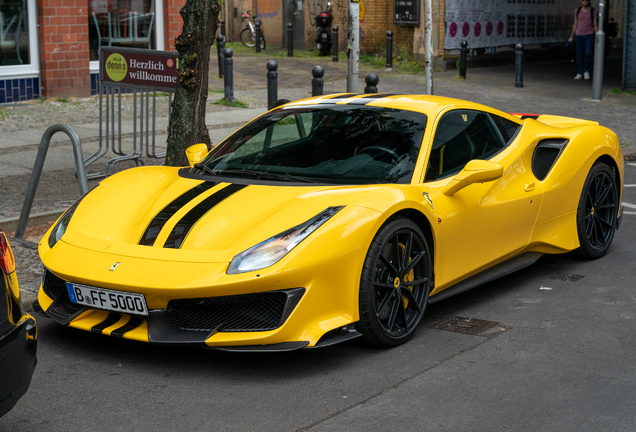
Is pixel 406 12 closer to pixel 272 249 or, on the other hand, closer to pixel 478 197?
pixel 478 197

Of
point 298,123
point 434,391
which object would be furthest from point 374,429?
point 298,123

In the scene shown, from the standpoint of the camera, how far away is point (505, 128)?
18.6ft

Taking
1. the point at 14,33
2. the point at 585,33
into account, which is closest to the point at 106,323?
the point at 14,33

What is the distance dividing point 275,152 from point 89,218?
1.26 metres

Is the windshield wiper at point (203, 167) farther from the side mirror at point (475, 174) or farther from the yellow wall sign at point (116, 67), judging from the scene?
the yellow wall sign at point (116, 67)

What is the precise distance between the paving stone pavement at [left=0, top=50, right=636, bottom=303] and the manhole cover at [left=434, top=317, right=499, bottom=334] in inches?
101

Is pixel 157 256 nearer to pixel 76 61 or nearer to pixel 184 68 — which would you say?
pixel 184 68

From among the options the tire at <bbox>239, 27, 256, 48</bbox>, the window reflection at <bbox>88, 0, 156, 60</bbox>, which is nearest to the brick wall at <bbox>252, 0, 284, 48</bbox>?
the tire at <bbox>239, 27, 256, 48</bbox>

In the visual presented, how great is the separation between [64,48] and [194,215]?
1222 cm

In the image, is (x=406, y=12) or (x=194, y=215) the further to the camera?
(x=406, y=12)

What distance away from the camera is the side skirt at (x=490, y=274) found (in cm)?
485

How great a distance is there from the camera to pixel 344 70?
21.7 m

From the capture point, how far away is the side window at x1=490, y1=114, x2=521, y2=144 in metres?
5.61

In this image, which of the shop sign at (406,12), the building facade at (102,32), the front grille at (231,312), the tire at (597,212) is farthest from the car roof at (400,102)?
the shop sign at (406,12)
